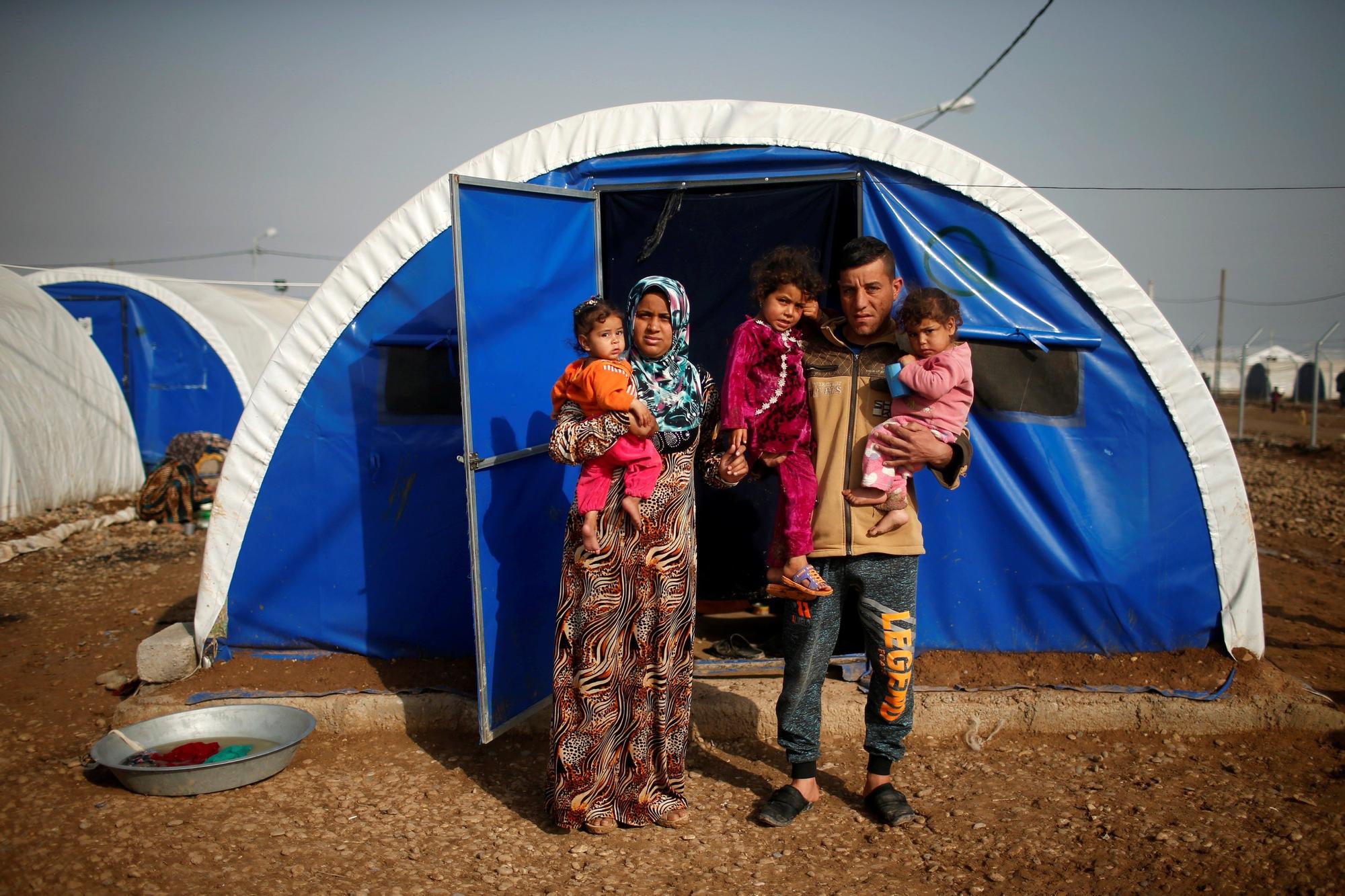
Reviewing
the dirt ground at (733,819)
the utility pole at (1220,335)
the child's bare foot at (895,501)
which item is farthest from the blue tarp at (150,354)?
the utility pole at (1220,335)

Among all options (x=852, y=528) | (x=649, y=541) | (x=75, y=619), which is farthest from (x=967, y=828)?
(x=75, y=619)

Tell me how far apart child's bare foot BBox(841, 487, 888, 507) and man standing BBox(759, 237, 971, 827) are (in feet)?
0.08

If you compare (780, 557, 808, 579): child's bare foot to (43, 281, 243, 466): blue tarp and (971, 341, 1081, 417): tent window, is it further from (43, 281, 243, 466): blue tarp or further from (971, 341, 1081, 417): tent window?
(43, 281, 243, 466): blue tarp

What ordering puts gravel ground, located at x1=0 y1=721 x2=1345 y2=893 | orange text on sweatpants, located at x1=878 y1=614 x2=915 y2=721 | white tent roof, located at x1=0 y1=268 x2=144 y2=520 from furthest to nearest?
white tent roof, located at x1=0 y1=268 x2=144 y2=520 → orange text on sweatpants, located at x1=878 y1=614 x2=915 y2=721 → gravel ground, located at x1=0 y1=721 x2=1345 y2=893

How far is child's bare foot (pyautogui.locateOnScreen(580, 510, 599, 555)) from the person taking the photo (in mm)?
2971

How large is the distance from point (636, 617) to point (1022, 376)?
2178 millimetres

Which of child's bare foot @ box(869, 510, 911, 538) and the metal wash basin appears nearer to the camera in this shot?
child's bare foot @ box(869, 510, 911, 538)

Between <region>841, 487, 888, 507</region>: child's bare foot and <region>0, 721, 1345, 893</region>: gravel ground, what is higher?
<region>841, 487, 888, 507</region>: child's bare foot

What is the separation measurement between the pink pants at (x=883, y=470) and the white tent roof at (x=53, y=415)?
28.3 ft

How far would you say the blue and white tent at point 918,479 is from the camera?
4090 mm

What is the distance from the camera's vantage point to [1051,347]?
416 centimetres

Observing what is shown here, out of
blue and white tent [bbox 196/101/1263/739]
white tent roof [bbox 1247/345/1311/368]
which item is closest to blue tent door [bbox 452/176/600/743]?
blue and white tent [bbox 196/101/1263/739]

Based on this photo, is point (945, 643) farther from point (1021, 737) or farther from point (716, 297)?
point (716, 297)

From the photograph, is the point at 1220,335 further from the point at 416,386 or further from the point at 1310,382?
the point at 416,386
